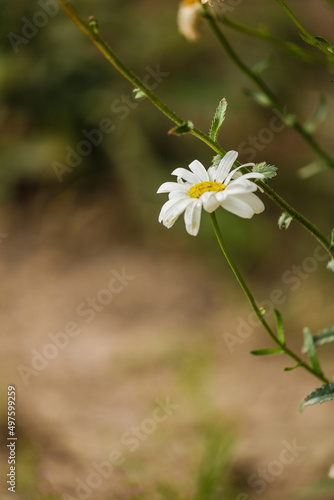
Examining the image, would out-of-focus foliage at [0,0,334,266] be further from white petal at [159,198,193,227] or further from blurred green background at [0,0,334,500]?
white petal at [159,198,193,227]

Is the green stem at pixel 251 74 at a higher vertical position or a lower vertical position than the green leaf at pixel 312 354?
higher

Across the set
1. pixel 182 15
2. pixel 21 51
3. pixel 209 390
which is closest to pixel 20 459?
pixel 209 390

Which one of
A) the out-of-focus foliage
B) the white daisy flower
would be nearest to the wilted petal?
the white daisy flower

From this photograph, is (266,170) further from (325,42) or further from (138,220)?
(138,220)

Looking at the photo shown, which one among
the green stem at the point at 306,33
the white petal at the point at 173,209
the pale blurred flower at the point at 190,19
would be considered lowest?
the white petal at the point at 173,209

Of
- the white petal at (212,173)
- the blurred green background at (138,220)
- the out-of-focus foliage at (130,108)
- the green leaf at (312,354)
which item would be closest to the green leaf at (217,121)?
the white petal at (212,173)

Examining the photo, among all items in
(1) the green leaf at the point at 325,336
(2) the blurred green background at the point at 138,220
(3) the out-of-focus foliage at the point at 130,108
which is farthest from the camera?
(3) the out-of-focus foliage at the point at 130,108

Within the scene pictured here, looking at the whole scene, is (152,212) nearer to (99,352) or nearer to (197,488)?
(99,352)

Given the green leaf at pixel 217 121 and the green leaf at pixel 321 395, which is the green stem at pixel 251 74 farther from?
the green leaf at pixel 321 395
